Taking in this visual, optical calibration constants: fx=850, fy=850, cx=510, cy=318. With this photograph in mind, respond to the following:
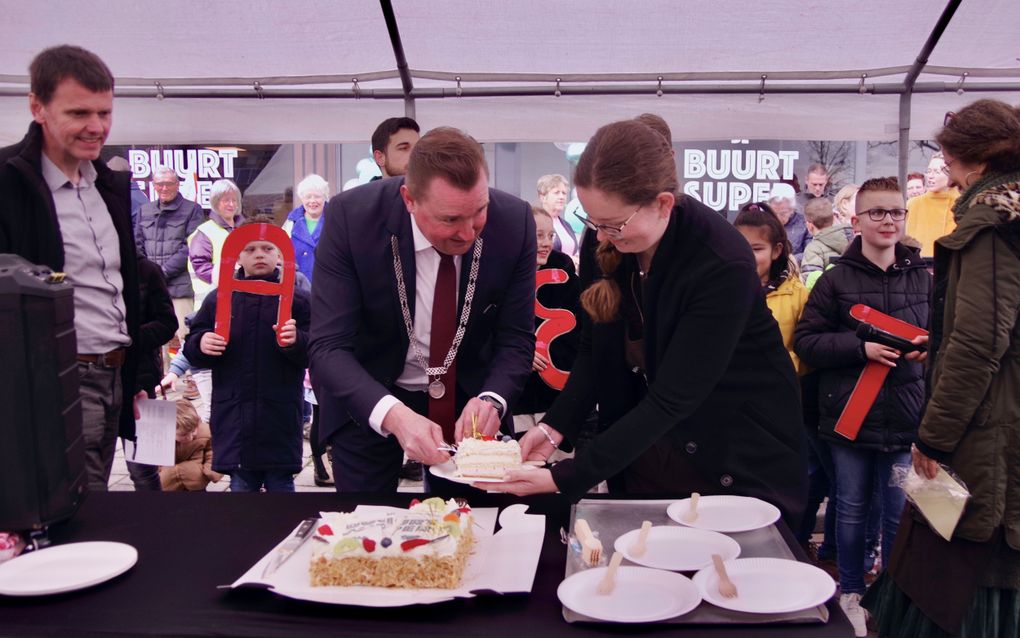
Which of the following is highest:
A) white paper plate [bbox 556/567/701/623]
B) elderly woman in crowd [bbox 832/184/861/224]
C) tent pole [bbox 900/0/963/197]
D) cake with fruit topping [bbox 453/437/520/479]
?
tent pole [bbox 900/0/963/197]

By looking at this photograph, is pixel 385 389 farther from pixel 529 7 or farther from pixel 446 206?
pixel 529 7

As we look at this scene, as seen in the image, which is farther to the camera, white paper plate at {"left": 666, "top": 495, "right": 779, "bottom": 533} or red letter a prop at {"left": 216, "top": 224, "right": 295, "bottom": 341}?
red letter a prop at {"left": 216, "top": 224, "right": 295, "bottom": 341}

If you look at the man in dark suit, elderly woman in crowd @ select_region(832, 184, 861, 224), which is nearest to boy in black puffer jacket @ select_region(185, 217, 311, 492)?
the man in dark suit

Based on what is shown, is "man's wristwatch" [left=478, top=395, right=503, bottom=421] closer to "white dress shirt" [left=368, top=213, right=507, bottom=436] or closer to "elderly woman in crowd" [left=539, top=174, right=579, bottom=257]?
"white dress shirt" [left=368, top=213, right=507, bottom=436]

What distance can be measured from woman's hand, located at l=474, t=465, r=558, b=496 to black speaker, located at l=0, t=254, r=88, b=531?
873mm

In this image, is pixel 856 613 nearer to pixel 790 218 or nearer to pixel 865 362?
pixel 865 362

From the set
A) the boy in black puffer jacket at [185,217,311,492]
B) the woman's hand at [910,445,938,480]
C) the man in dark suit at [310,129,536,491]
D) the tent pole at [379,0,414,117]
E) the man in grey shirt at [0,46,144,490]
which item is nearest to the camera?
the man in dark suit at [310,129,536,491]

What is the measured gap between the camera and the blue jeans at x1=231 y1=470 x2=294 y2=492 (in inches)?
148

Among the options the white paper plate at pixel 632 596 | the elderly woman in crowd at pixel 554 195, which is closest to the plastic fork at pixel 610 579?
the white paper plate at pixel 632 596

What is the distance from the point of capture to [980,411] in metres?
2.29

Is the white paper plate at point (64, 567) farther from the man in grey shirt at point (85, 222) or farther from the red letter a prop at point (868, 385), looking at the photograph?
the red letter a prop at point (868, 385)

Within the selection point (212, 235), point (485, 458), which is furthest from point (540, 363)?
point (212, 235)

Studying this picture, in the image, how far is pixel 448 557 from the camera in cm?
152

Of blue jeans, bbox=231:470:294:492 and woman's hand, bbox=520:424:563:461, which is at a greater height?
woman's hand, bbox=520:424:563:461
